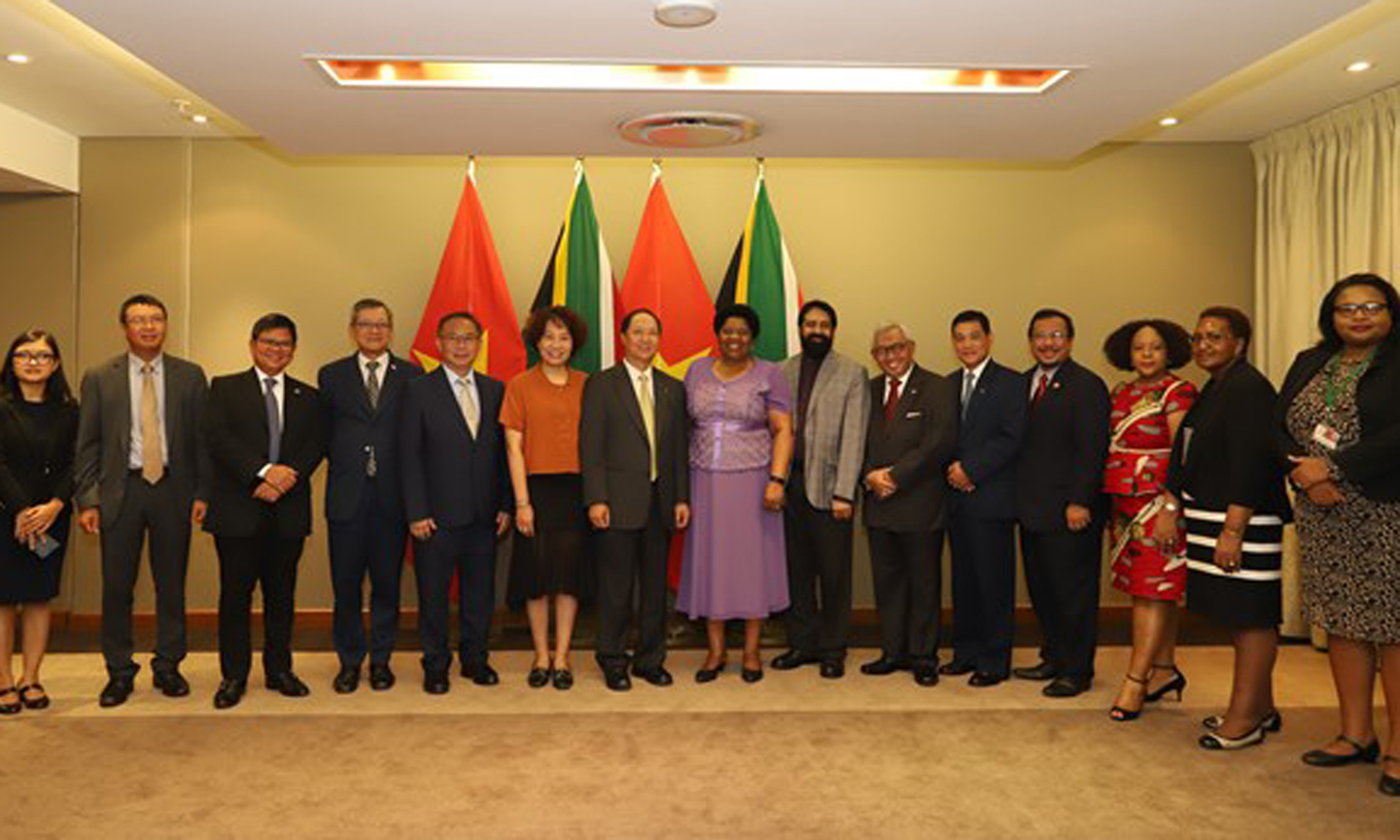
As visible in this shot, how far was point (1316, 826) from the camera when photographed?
10.2ft

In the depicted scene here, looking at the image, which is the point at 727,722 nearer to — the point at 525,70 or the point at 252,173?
the point at 525,70

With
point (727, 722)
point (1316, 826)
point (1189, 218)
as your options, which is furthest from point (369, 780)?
point (1189, 218)

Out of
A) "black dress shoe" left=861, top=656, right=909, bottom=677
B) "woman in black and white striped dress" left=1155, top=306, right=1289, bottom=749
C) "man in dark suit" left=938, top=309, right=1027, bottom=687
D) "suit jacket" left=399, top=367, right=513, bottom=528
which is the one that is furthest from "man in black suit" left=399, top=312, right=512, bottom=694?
"woman in black and white striped dress" left=1155, top=306, right=1289, bottom=749

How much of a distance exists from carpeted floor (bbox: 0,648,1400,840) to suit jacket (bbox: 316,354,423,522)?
0.86 metres

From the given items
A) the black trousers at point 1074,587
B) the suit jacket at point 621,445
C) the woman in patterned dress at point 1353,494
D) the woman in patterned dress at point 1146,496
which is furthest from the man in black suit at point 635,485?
the woman in patterned dress at point 1353,494

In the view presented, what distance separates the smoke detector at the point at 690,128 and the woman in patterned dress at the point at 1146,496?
189cm

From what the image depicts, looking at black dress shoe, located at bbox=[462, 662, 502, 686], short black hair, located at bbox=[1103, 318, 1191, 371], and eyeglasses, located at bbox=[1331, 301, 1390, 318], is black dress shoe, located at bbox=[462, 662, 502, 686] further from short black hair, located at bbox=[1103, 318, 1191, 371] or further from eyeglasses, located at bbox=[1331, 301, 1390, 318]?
eyeglasses, located at bbox=[1331, 301, 1390, 318]

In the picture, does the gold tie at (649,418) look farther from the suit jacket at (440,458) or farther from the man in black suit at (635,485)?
the suit jacket at (440,458)

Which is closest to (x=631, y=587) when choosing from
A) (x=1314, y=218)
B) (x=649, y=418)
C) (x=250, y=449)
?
(x=649, y=418)

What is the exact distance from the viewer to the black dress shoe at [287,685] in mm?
4449

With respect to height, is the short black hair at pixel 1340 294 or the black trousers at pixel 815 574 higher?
the short black hair at pixel 1340 294

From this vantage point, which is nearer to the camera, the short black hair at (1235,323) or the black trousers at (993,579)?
the short black hair at (1235,323)

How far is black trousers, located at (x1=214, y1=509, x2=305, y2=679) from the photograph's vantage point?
4.28 m

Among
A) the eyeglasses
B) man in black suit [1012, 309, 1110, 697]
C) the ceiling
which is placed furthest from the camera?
man in black suit [1012, 309, 1110, 697]
